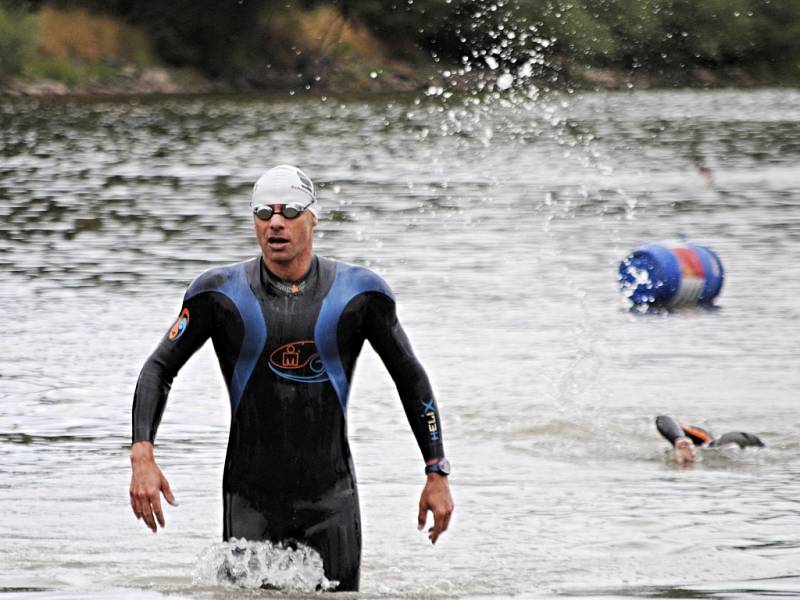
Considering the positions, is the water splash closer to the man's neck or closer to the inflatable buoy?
the man's neck

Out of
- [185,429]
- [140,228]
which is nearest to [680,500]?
[185,429]

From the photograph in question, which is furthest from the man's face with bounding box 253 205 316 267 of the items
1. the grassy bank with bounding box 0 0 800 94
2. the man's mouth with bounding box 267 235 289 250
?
the grassy bank with bounding box 0 0 800 94

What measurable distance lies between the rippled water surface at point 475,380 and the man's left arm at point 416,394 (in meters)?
1.09

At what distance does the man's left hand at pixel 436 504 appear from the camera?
7.18 meters

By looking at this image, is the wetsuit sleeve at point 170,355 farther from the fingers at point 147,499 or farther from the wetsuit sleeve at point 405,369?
the wetsuit sleeve at point 405,369

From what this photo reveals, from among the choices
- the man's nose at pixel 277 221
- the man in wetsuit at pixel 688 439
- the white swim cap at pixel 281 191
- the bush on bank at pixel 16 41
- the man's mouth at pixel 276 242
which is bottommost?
the bush on bank at pixel 16 41

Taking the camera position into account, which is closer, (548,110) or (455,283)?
(455,283)

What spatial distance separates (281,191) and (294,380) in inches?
29.8

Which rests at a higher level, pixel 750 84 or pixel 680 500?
pixel 680 500

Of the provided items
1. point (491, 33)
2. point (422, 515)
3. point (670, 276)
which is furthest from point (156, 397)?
point (491, 33)

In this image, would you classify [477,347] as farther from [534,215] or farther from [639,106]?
[639,106]

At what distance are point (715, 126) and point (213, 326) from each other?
57.0 metres

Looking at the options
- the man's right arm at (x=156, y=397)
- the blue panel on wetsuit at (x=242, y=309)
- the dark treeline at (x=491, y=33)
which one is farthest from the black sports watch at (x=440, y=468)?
the dark treeline at (x=491, y=33)

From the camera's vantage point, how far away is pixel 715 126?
6269 cm
